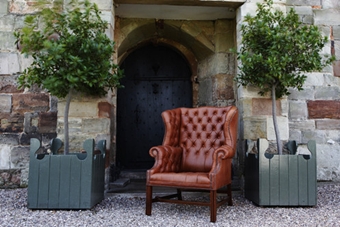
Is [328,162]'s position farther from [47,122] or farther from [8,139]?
[8,139]

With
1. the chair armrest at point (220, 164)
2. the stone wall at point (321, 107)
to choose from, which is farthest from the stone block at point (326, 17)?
the chair armrest at point (220, 164)

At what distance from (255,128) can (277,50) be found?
2.81 ft

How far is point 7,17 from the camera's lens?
167 inches

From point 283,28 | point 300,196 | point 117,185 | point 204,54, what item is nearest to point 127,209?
point 117,185

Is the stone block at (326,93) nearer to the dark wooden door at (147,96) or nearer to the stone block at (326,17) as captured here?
the stone block at (326,17)

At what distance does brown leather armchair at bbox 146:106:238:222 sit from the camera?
116 inches

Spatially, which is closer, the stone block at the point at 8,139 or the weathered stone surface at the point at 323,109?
the stone block at the point at 8,139

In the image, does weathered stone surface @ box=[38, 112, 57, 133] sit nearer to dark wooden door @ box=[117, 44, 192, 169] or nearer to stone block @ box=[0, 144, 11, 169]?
stone block @ box=[0, 144, 11, 169]

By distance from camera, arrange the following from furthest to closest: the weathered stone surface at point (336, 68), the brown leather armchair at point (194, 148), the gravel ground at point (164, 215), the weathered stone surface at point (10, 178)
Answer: the weathered stone surface at point (336, 68), the weathered stone surface at point (10, 178), the brown leather armchair at point (194, 148), the gravel ground at point (164, 215)

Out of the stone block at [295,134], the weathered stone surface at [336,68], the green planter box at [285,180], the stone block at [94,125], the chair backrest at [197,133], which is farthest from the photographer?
the weathered stone surface at [336,68]

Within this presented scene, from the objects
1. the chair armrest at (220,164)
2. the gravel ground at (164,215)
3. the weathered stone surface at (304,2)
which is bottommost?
the gravel ground at (164,215)

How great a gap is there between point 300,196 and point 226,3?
2.16 m

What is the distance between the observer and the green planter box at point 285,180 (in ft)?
10.5

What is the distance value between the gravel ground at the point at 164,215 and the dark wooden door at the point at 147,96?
181cm
